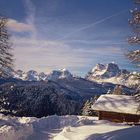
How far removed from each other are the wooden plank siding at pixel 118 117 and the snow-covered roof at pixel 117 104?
1539 millimetres

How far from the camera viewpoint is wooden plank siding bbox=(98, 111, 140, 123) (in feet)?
148

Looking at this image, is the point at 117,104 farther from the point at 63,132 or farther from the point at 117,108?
the point at 63,132

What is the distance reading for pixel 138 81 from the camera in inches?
1006

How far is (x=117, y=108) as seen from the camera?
44.6 metres

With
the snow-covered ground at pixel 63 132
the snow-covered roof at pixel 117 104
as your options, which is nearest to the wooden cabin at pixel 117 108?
the snow-covered roof at pixel 117 104

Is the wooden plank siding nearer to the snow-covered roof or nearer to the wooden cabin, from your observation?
the wooden cabin

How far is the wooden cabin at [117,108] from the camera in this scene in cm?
4376

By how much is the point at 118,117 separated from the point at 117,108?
2.26m

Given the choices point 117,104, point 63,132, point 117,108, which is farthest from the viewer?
point 117,104

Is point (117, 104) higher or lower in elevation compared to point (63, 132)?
higher

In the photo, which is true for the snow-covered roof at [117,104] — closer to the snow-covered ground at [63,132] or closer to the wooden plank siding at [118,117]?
the wooden plank siding at [118,117]

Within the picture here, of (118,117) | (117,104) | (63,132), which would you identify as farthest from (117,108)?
(63,132)

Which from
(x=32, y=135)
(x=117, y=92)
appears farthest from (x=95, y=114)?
(x=32, y=135)

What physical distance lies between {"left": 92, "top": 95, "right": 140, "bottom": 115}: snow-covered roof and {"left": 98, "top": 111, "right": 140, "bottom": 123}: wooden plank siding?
1.54m
